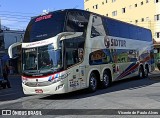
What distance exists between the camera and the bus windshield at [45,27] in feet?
47.0

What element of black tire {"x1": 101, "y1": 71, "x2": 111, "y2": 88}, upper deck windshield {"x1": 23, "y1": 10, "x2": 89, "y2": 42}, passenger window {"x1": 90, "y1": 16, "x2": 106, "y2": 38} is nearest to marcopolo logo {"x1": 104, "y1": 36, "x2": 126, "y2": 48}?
passenger window {"x1": 90, "y1": 16, "x2": 106, "y2": 38}

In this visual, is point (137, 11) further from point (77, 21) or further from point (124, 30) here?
point (77, 21)

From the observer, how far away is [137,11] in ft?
198

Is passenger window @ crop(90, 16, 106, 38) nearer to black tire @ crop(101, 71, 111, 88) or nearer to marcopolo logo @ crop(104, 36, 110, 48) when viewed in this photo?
marcopolo logo @ crop(104, 36, 110, 48)

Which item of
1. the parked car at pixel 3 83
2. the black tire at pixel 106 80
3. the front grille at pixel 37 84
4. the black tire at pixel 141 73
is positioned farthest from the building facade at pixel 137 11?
the front grille at pixel 37 84

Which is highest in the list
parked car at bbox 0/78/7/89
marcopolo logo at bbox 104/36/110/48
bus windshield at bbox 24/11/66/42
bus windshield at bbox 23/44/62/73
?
bus windshield at bbox 24/11/66/42

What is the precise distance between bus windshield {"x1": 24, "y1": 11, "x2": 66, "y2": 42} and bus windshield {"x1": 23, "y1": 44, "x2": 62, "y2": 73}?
549 mm

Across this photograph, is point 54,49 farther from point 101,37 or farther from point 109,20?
point 109,20

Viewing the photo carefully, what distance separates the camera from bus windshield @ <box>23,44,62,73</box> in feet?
45.5

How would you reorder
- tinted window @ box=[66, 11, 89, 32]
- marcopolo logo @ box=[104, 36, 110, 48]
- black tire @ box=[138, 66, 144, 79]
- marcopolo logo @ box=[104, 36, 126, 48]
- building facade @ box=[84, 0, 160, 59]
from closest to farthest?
tinted window @ box=[66, 11, 89, 32] → marcopolo logo @ box=[104, 36, 110, 48] → marcopolo logo @ box=[104, 36, 126, 48] → black tire @ box=[138, 66, 144, 79] → building facade @ box=[84, 0, 160, 59]

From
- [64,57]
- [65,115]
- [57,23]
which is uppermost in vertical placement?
[57,23]

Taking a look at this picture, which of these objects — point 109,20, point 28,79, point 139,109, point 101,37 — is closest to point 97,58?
point 101,37

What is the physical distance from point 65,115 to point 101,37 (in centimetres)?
803

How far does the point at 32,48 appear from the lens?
1453 cm
